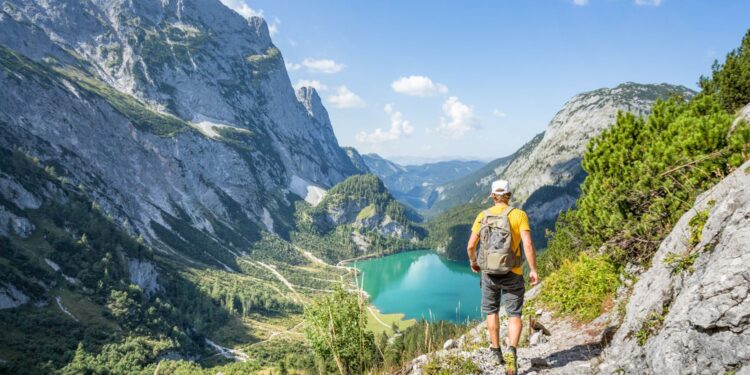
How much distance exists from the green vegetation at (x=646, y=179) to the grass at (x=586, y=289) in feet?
0.14

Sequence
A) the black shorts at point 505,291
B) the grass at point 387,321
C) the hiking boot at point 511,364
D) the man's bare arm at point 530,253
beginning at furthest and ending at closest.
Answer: the grass at point 387,321
the black shorts at point 505,291
the man's bare arm at point 530,253
the hiking boot at point 511,364

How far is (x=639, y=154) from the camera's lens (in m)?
15.0

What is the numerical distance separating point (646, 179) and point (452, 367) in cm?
839

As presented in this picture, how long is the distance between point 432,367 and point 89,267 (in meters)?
157

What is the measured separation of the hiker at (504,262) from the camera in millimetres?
8273

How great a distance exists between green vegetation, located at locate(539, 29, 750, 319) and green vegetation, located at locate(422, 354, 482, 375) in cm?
441

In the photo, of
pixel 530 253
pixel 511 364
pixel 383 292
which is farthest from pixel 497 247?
pixel 383 292

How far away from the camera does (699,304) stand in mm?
6043

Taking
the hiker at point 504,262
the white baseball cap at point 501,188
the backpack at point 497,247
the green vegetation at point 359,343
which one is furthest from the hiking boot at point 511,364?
the white baseball cap at point 501,188

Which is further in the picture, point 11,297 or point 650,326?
point 11,297

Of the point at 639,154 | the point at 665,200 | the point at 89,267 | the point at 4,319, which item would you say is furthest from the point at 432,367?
the point at 89,267

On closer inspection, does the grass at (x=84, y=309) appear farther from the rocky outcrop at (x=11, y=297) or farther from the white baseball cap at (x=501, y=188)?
the white baseball cap at (x=501, y=188)

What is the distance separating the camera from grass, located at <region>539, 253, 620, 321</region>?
13289mm

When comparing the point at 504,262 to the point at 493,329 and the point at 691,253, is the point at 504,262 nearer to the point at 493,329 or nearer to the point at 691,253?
the point at 493,329
